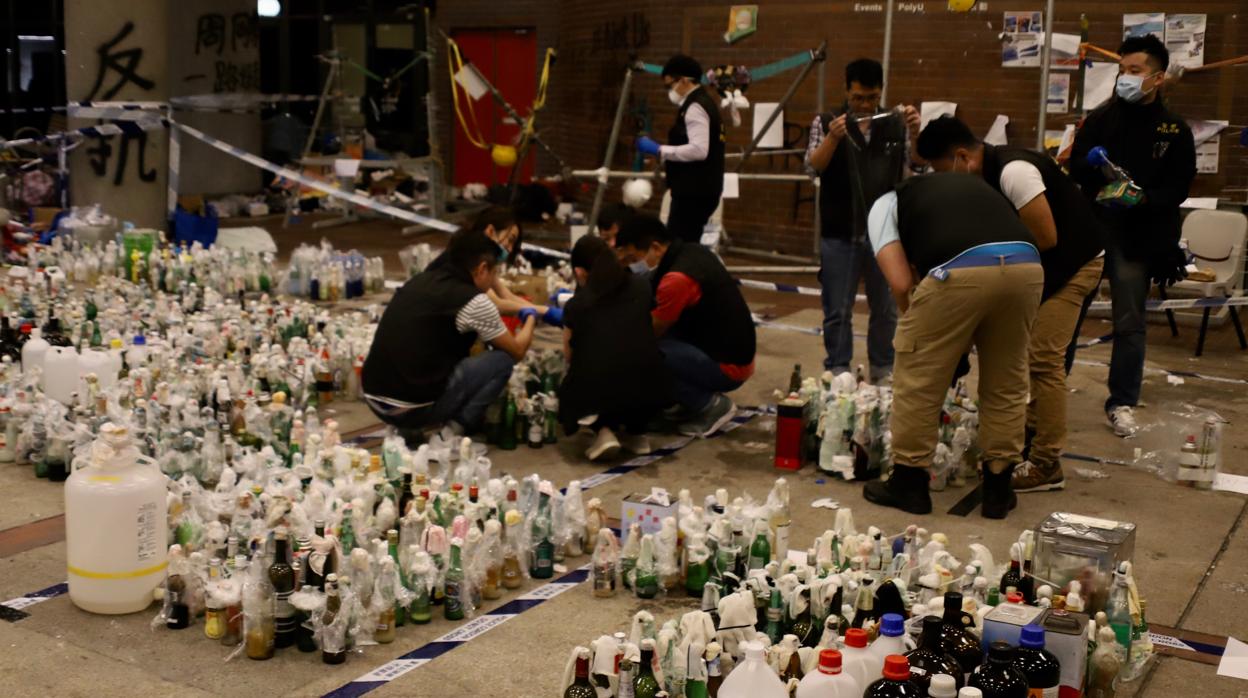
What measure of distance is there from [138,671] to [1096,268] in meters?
4.74

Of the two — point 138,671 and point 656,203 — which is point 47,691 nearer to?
point 138,671

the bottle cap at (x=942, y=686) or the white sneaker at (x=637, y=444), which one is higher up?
the bottle cap at (x=942, y=686)

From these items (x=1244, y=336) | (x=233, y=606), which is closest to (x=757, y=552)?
(x=233, y=606)

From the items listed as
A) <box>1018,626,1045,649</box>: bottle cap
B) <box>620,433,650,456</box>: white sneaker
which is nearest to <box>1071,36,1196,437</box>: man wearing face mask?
<box>620,433,650,456</box>: white sneaker

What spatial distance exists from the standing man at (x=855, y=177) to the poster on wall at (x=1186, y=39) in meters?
4.47

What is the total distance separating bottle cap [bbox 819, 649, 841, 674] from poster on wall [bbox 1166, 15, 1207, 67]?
9512mm

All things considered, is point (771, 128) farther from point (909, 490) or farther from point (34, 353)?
point (34, 353)

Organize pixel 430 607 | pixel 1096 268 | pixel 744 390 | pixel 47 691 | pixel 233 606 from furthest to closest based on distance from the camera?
1. pixel 744 390
2. pixel 1096 268
3. pixel 430 607
4. pixel 233 606
5. pixel 47 691

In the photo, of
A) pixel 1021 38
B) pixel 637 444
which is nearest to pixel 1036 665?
pixel 637 444

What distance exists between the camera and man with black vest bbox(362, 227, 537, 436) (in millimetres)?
7098

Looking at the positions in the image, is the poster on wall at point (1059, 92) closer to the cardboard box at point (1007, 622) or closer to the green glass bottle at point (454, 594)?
the green glass bottle at point (454, 594)

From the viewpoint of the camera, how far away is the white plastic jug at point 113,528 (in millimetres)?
5023

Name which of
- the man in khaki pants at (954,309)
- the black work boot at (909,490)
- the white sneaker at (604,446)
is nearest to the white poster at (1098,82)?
the man in khaki pants at (954,309)

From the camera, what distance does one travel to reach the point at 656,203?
15523 millimetres
